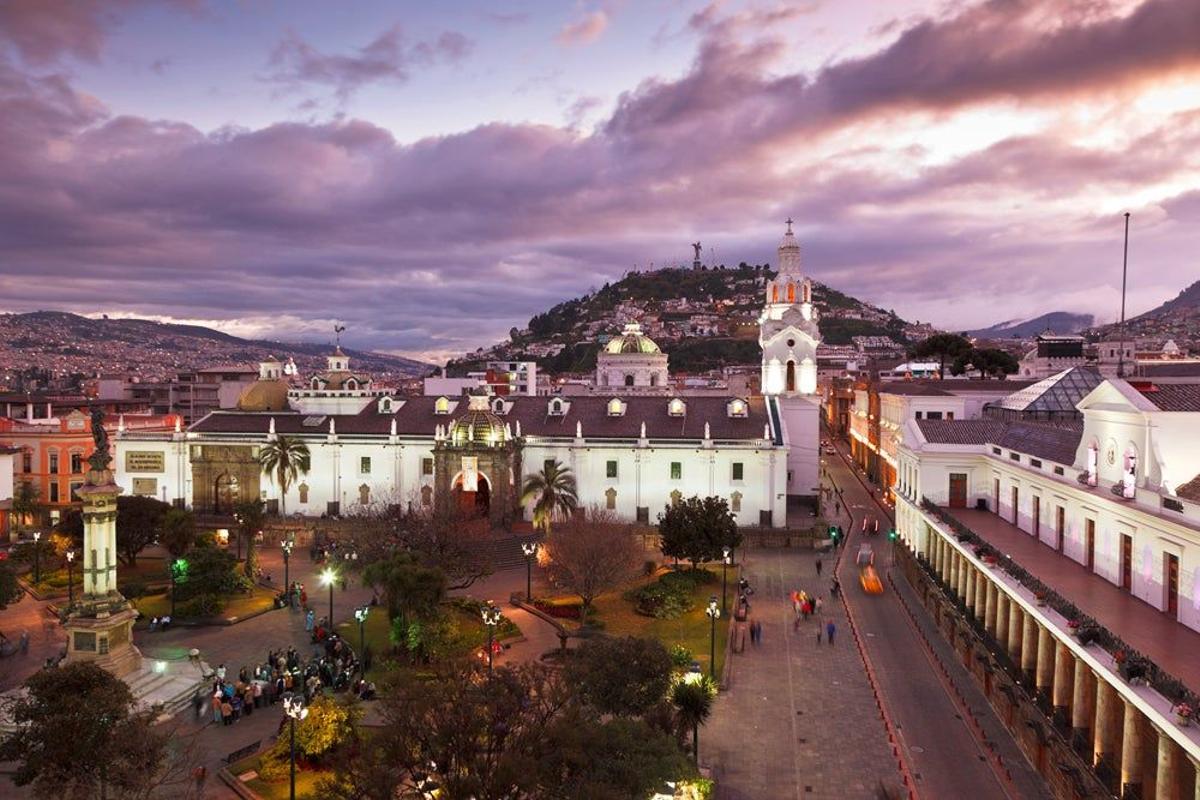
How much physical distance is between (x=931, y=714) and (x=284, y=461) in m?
41.7

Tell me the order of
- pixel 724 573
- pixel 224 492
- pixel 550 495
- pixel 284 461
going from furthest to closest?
pixel 224 492 → pixel 284 461 → pixel 550 495 → pixel 724 573

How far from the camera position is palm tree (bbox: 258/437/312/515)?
54.9 metres

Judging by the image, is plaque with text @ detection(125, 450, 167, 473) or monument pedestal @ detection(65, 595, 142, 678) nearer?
monument pedestal @ detection(65, 595, 142, 678)

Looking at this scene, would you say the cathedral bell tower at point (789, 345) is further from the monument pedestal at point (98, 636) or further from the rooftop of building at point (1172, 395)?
the monument pedestal at point (98, 636)

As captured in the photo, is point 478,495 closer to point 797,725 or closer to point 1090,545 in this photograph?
point 797,725

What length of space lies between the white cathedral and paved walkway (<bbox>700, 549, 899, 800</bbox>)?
709 inches

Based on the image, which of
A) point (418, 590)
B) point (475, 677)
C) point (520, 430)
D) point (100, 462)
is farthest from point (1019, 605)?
point (520, 430)

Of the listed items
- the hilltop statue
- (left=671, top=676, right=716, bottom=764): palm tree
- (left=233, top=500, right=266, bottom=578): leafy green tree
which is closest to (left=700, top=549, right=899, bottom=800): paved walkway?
(left=671, top=676, right=716, bottom=764): palm tree

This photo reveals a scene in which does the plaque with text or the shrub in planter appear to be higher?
the plaque with text

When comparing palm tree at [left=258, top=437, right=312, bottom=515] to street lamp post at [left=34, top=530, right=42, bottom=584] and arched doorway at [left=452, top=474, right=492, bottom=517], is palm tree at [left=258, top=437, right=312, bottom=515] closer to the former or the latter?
arched doorway at [left=452, top=474, right=492, bottom=517]

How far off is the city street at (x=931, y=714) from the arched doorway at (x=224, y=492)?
136 ft

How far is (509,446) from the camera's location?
54094 mm

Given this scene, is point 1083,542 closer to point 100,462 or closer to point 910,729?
point 910,729

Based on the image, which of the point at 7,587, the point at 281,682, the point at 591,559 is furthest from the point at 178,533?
the point at 591,559
